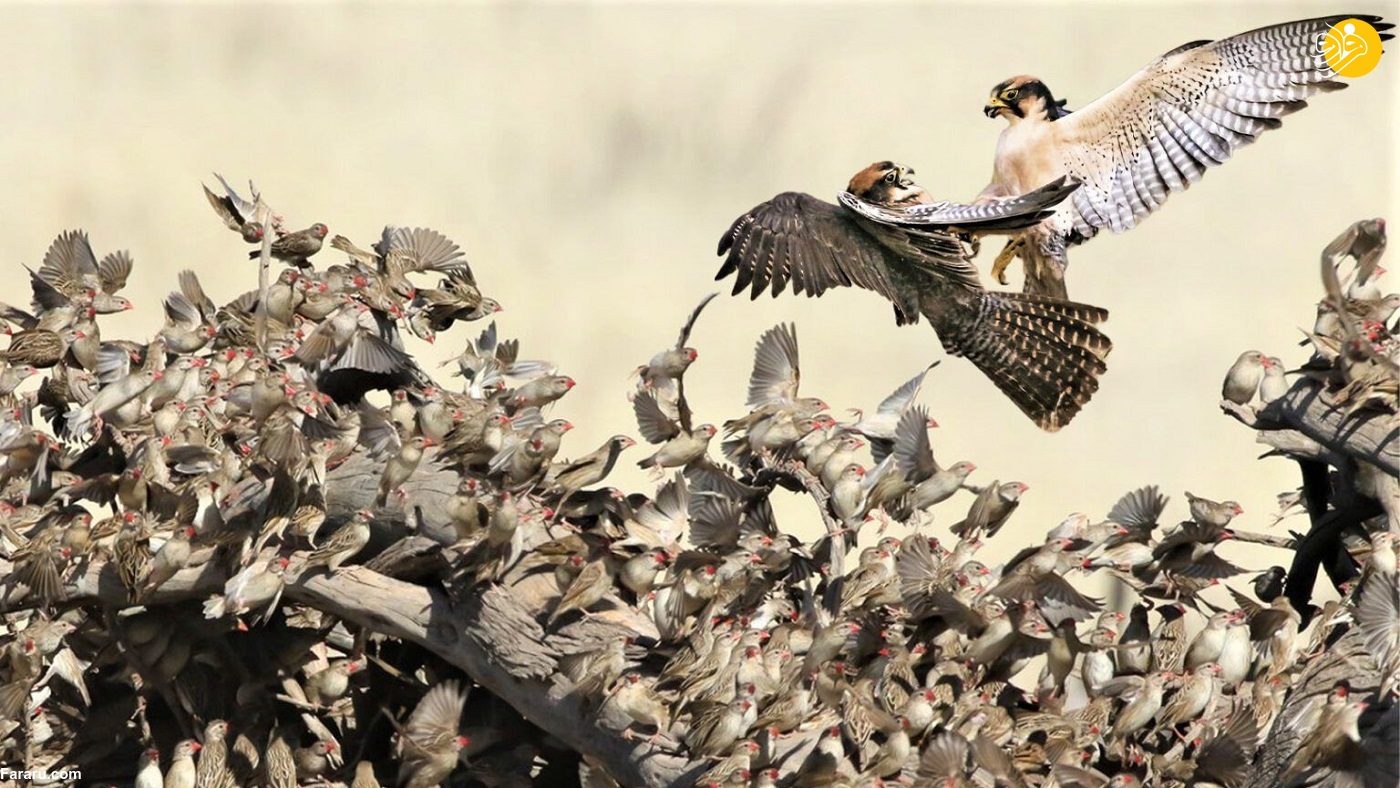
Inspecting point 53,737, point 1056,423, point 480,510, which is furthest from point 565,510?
point 53,737

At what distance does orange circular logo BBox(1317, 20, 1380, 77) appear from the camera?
5832 millimetres

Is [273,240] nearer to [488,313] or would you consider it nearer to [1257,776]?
[488,313]

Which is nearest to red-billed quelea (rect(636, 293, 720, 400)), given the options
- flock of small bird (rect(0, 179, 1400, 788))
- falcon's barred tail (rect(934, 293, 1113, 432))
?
flock of small bird (rect(0, 179, 1400, 788))

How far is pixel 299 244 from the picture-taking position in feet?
21.2

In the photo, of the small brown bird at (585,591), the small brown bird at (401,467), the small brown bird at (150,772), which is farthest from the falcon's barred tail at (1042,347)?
the small brown bird at (150,772)

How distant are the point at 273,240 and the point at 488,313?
735mm

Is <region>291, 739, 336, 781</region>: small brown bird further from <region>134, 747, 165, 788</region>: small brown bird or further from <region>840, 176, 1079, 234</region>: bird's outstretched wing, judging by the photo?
<region>840, 176, 1079, 234</region>: bird's outstretched wing

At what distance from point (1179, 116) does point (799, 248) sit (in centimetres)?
117

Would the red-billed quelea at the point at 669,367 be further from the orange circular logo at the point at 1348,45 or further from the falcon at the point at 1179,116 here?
the orange circular logo at the point at 1348,45

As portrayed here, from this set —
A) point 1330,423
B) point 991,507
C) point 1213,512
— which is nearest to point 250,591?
point 991,507

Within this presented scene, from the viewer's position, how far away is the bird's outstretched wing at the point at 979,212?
5199 millimetres

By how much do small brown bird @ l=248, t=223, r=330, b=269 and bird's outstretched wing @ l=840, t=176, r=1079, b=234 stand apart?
1.83m

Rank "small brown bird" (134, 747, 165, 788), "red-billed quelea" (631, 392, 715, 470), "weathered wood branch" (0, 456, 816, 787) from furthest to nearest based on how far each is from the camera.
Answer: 1. "small brown bird" (134, 747, 165, 788)
2. "red-billed quelea" (631, 392, 715, 470)
3. "weathered wood branch" (0, 456, 816, 787)

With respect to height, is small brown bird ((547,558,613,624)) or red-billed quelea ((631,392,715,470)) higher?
red-billed quelea ((631,392,715,470))
